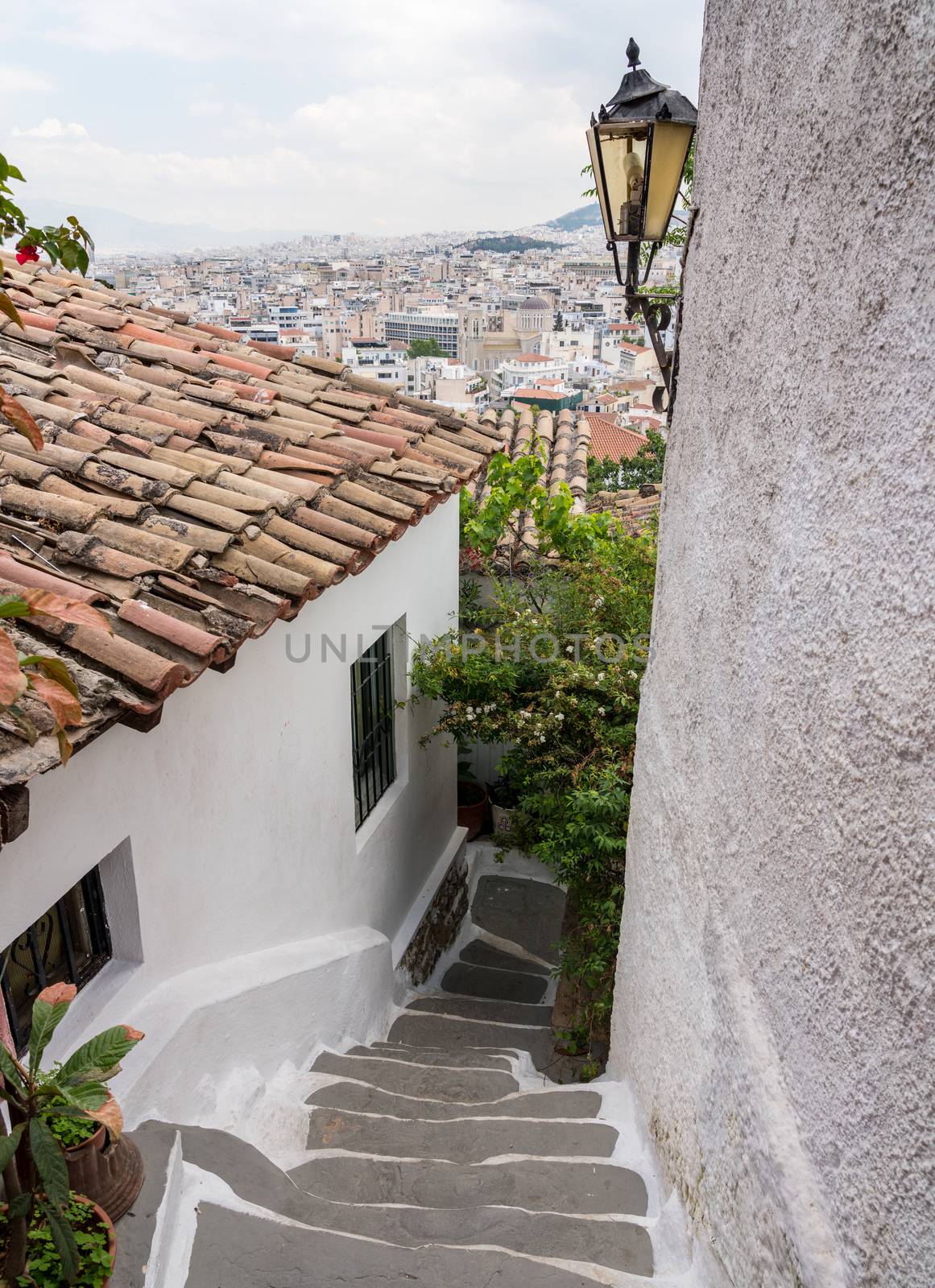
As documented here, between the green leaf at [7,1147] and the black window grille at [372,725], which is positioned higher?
the green leaf at [7,1147]

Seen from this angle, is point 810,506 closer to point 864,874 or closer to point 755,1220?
point 864,874

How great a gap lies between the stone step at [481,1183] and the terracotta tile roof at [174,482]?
8.04 feet

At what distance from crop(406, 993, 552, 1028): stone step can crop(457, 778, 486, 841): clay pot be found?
77.7 inches

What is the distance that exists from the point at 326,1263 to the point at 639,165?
452 cm

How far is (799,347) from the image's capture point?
222cm

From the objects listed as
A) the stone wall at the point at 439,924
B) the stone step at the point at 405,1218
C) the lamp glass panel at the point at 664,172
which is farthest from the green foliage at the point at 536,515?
the stone step at the point at 405,1218

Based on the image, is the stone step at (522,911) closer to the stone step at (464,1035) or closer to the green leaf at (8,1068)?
the stone step at (464,1035)

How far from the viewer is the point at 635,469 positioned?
2470 centimetres

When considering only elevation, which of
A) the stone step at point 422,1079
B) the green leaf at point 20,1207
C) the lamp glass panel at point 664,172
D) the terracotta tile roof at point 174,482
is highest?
the lamp glass panel at point 664,172

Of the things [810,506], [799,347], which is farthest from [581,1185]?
[799,347]

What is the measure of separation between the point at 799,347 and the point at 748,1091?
6.41ft

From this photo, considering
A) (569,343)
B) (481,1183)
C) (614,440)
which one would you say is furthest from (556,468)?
(569,343)

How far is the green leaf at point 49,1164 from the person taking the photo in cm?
224

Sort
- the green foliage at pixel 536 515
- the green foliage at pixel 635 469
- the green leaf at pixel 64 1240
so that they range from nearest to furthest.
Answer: the green leaf at pixel 64 1240, the green foliage at pixel 536 515, the green foliage at pixel 635 469
